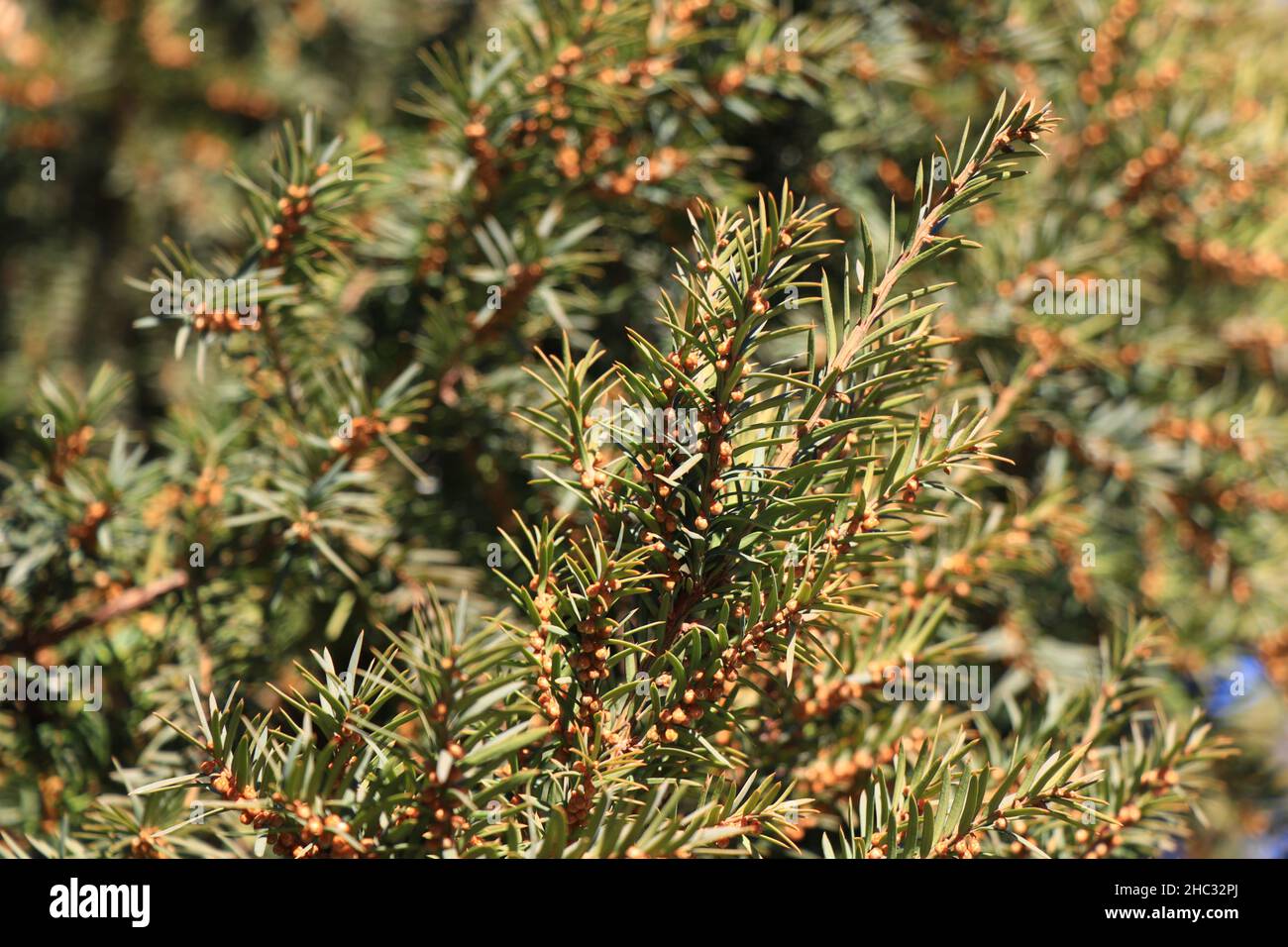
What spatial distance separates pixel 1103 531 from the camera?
0.82 metres

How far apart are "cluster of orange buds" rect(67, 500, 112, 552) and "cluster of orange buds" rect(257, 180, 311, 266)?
0.75 ft

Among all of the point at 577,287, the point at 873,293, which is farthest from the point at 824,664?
the point at 577,287

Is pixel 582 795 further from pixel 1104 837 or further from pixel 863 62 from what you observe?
pixel 863 62

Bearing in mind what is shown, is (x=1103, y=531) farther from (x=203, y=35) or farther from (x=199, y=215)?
(x=203, y=35)

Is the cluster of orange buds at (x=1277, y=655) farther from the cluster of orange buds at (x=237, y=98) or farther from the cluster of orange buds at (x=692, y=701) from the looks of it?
the cluster of orange buds at (x=237, y=98)

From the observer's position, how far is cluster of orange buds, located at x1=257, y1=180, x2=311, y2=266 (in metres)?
0.58

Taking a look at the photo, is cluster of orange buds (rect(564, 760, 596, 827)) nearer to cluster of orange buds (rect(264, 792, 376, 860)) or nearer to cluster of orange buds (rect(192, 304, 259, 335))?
cluster of orange buds (rect(264, 792, 376, 860))

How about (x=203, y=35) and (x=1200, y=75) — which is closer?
(x=1200, y=75)

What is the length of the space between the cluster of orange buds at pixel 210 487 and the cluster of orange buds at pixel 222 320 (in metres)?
0.15

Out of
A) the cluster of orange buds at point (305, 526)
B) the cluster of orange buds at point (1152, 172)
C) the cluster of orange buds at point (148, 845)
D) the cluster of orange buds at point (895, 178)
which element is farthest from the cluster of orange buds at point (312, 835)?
the cluster of orange buds at point (1152, 172)

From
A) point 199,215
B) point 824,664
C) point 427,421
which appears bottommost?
point 824,664

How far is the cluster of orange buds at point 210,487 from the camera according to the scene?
2.24 ft

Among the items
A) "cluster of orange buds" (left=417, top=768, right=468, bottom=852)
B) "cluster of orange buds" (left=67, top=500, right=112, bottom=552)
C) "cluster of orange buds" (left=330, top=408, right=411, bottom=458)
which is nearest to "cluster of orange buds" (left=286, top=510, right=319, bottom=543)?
"cluster of orange buds" (left=330, top=408, right=411, bottom=458)
